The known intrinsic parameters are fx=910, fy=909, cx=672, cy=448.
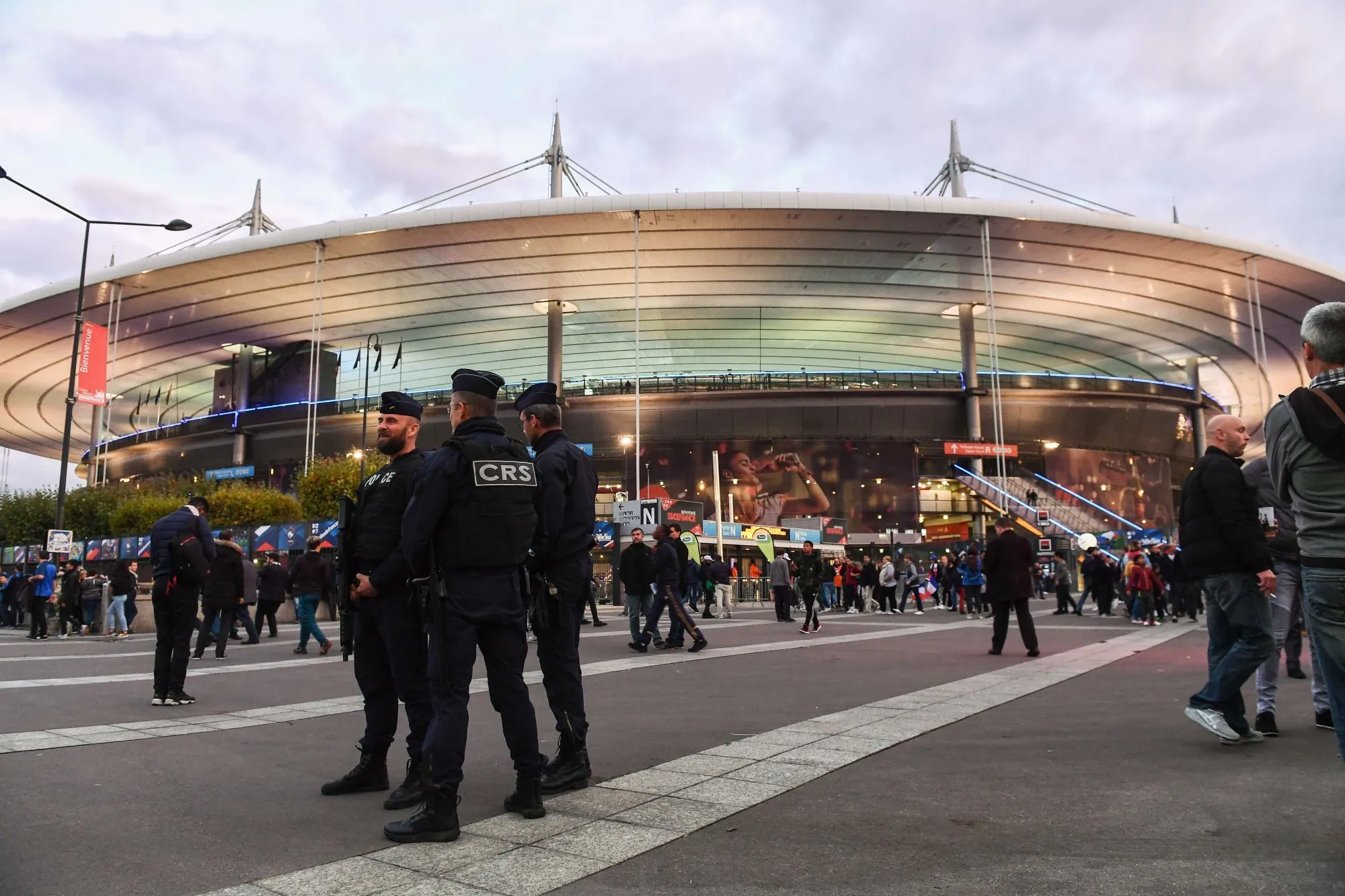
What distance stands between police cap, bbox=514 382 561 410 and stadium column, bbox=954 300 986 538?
149ft

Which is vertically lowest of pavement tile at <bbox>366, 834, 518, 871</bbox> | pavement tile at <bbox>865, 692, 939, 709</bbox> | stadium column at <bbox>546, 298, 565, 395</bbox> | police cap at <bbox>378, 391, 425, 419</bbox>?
pavement tile at <bbox>366, 834, 518, 871</bbox>

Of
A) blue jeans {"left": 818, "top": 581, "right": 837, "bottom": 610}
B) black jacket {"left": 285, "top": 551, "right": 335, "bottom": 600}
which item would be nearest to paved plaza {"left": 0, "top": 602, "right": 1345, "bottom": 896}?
black jacket {"left": 285, "top": 551, "right": 335, "bottom": 600}

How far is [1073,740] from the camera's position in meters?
5.03

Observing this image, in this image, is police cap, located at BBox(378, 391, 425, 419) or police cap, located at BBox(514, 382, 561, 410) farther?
police cap, located at BBox(514, 382, 561, 410)

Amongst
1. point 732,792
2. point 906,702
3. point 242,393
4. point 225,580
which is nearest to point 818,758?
point 732,792

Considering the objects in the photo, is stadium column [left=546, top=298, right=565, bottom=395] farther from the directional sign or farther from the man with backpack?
the man with backpack

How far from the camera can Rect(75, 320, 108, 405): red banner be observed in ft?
79.6

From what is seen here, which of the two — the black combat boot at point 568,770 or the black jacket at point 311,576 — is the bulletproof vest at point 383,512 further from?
the black jacket at point 311,576

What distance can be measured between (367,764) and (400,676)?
1.52 ft

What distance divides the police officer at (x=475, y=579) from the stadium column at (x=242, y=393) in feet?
173

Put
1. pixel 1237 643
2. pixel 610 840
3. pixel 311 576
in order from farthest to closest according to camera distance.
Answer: pixel 311 576, pixel 1237 643, pixel 610 840

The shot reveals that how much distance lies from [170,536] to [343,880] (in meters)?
5.74

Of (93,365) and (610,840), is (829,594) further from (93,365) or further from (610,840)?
(610,840)

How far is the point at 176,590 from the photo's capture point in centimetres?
748
